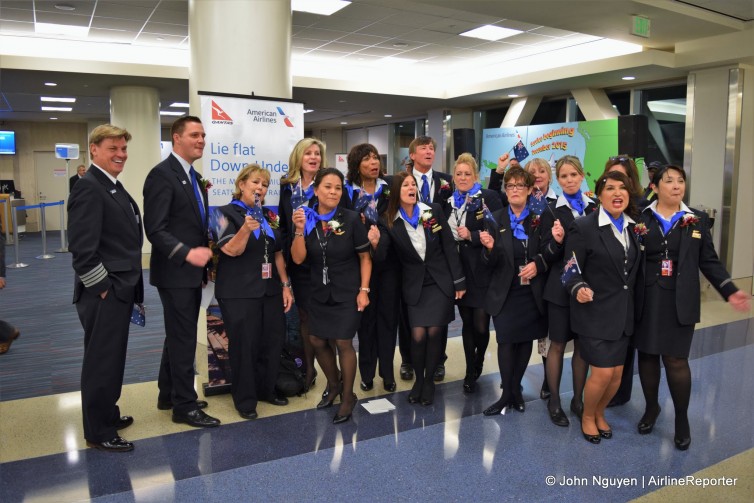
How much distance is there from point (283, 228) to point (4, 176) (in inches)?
749

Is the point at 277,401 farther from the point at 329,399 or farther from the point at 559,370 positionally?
the point at 559,370

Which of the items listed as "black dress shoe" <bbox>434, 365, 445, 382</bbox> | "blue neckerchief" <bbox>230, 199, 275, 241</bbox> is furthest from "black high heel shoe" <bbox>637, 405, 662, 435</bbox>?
"blue neckerchief" <bbox>230, 199, 275, 241</bbox>

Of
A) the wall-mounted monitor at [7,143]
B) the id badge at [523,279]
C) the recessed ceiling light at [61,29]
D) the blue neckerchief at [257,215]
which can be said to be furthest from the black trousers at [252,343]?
the wall-mounted monitor at [7,143]

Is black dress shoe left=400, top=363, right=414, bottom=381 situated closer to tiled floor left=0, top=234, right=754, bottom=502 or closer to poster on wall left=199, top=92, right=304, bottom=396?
tiled floor left=0, top=234, right=754, bottom=502

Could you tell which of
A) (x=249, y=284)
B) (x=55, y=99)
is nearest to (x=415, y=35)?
(x=249, y=284)

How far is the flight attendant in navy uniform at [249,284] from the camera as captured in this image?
3.73 m

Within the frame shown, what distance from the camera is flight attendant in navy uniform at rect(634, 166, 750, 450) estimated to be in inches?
133

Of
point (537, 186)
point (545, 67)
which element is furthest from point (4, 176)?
point (537, 186)

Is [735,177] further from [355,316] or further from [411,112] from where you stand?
[411,112]

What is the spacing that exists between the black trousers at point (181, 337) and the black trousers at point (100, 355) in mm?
307

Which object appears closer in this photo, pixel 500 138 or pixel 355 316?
pixel 355 316

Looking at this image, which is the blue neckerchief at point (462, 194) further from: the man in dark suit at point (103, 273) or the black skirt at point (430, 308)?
the man in dark suit at point (103, 273)

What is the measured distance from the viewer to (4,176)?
19.4 metres

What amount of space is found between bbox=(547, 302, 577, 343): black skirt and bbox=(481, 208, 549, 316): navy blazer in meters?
0.11
